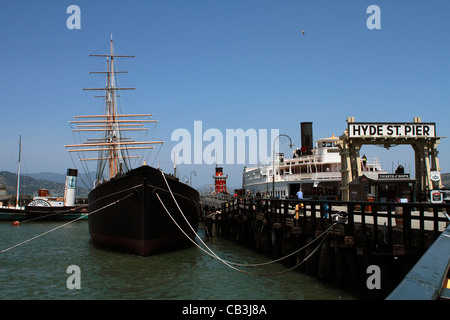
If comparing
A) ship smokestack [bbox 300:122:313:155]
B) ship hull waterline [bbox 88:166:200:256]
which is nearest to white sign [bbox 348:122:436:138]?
ship hull waterline [bbox 88:166:200:256]

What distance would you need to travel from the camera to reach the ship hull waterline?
17.5m

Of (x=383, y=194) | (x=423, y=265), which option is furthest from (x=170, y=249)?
(x=423, y=265)

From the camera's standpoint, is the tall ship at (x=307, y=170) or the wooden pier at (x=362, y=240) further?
the tall ship at (x=307, y=170)

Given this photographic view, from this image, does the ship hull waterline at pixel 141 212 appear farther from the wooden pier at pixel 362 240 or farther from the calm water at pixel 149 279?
the wooden pier at pixel 362 240

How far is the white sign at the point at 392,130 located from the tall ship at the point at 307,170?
1495 cm

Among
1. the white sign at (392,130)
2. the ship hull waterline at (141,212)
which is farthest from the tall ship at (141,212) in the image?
the white sign at (392,130)

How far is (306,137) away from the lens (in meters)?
51.1

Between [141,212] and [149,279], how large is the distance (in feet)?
15.0

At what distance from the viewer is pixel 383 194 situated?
1830cm

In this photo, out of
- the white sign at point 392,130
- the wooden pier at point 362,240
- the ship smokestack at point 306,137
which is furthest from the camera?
the ship smokestack at point 306,137

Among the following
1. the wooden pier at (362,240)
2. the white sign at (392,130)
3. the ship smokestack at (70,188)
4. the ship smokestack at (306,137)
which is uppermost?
the ship smokestack at (306,137)

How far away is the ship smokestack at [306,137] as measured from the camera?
50.5m
